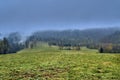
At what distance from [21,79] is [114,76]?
11.4 m

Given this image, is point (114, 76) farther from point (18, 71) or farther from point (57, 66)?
point (18, 71)

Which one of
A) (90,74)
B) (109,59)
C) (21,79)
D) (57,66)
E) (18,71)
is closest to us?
(21,79)

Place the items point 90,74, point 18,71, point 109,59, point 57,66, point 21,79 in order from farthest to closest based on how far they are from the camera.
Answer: point 109,59 → point 57,66 → point 18,71 → point 90,74 → point 21,79

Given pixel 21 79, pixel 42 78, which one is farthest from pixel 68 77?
pixel 21 79

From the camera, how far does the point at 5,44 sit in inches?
6850

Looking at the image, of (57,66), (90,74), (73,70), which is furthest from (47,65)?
(90,74)

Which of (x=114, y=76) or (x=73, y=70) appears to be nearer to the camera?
(x=114, y=76)

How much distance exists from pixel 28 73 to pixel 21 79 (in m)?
3.56

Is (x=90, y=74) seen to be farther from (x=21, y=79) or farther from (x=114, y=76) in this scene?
(x=21, y=79)

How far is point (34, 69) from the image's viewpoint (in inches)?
1379

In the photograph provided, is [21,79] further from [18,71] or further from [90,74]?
[90,74]

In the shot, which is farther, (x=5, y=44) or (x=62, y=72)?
(x=5, y=44)

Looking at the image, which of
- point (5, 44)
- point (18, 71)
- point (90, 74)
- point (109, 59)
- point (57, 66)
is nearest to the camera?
point (90, 74)

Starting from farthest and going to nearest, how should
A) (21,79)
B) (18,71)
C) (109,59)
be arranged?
(109,59) → (18,71) → (21,79)
